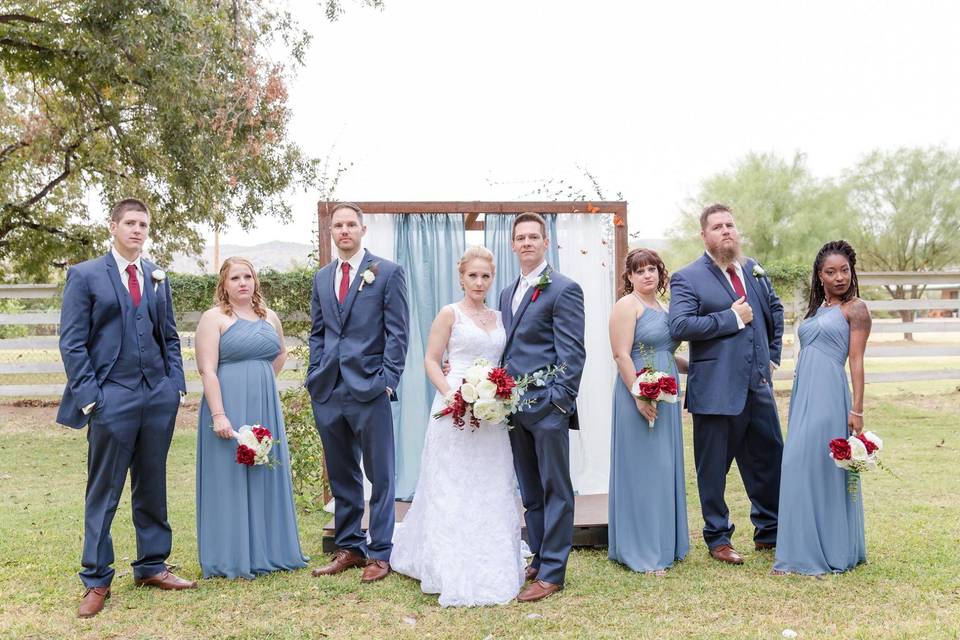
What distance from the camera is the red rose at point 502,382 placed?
4.05 m

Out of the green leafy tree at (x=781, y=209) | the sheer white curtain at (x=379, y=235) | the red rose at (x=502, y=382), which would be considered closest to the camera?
the red rose at (x=502, y=382)

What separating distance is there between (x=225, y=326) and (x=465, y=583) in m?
1.99

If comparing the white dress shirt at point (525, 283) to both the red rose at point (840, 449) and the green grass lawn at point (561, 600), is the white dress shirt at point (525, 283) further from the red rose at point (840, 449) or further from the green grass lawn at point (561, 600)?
the red rose at point (840, 449)

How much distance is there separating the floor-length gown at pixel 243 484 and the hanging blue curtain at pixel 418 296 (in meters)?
1.64

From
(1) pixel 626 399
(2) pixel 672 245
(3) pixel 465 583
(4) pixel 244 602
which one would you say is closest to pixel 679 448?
(1) pixel 626 399

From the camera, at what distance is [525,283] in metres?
4.40

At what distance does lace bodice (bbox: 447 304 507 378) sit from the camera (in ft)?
14.7

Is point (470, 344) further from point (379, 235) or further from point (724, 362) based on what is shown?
point (379, 235)

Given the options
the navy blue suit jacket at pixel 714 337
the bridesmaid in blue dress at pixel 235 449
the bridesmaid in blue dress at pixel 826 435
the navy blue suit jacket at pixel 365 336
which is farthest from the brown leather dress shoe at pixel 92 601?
the bridesmaid in blue dress at pixel 826 435

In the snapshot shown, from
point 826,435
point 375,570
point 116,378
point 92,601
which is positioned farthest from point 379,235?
point 826,435

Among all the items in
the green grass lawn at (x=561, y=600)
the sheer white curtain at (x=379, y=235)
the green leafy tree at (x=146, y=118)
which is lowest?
the green grass lawn at (x=561, y=600)

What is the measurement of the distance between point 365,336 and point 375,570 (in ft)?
4.33

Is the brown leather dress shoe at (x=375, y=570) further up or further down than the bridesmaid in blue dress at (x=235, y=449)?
further down

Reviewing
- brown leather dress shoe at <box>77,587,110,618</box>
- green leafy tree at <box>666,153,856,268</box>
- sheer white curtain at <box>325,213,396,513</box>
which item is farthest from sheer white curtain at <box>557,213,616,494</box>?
green leafy tree at <box>666,153,856,268</box>
